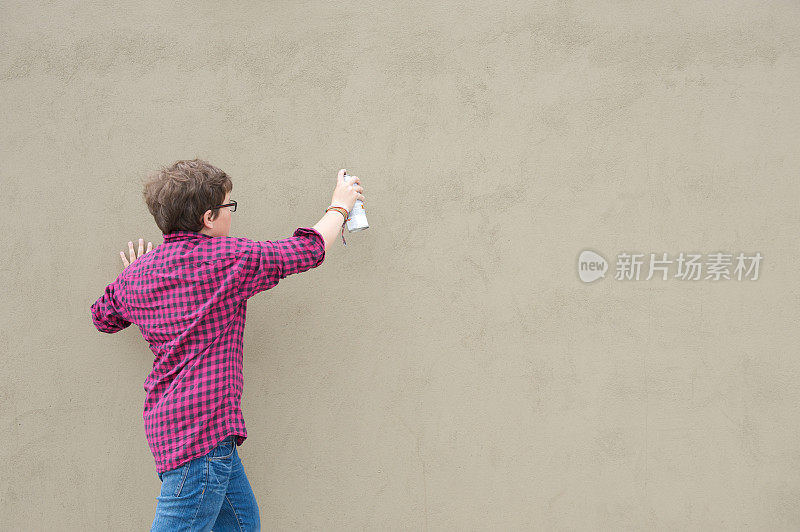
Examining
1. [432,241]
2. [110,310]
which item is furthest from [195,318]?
[432,241]

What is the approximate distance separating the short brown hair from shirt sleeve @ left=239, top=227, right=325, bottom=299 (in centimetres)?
16

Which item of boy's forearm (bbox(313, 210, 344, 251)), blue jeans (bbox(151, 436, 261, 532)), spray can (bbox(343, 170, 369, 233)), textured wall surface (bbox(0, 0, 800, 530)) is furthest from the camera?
textured wall surface (bbox(0, 0, 800, 530))

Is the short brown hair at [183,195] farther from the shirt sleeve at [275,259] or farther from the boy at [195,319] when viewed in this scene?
the shirt sleeve at [275,259]

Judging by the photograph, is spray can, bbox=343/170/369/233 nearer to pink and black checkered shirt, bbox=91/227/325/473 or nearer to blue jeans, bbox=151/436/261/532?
pink and black checkered shirt, bbox=91/227/325/473

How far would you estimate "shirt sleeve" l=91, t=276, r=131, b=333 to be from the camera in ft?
5.37

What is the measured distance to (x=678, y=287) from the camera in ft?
6.66

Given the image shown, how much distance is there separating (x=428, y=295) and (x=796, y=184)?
1.41 meters

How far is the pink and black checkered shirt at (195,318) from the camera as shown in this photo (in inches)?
57.9

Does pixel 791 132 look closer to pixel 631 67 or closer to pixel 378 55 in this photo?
pixel 631 67

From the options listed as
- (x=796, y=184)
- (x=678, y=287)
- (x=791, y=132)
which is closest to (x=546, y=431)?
(x=678, y=287)

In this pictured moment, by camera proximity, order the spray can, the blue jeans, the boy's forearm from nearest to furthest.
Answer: the blue jeans < the boy's forearm < the spray can

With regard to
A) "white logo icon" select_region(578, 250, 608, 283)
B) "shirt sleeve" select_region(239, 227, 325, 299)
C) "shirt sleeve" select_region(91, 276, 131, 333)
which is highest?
"white logo icon" select_region(578, 250, 608, 283)

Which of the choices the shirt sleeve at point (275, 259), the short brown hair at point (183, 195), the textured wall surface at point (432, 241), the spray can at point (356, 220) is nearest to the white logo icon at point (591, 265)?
the textured wall surface at point (432, 241)

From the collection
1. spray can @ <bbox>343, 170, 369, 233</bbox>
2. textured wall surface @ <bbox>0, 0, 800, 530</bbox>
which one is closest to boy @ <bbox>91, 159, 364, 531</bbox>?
spray can @ <bbox>343, 170, 369, 233</bbox>
